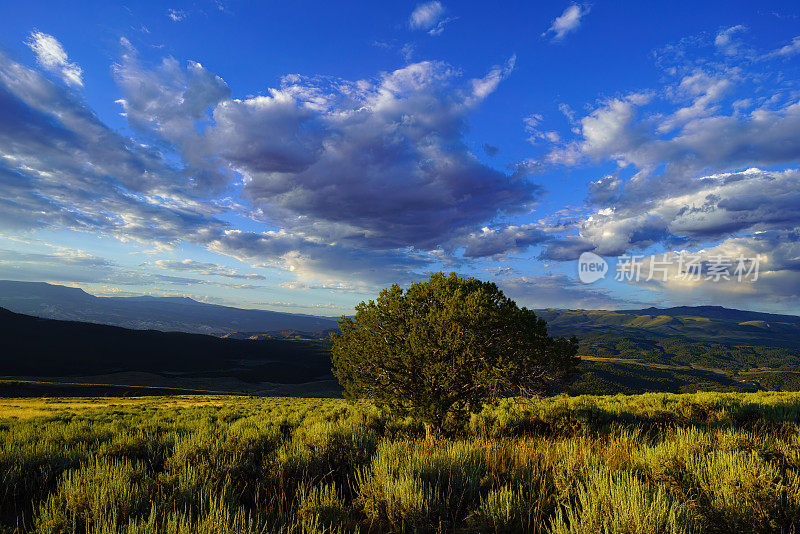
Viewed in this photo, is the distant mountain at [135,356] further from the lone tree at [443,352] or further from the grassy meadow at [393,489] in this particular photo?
the grassy meadow at [393,489]

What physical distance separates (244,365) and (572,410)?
14679 centimetres

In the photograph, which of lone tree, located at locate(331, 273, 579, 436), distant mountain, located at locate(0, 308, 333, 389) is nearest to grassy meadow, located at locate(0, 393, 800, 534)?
lone tree, located at locate(331, 273, 579, 436)

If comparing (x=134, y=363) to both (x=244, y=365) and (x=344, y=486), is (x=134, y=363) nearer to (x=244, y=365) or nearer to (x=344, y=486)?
(x=244, y=365)

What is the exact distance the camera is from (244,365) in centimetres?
13750

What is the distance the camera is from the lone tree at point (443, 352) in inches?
456

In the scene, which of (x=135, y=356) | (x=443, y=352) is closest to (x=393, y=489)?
(x=443, y=352)

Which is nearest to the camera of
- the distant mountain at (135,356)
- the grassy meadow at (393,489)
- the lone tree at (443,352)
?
the grassy meadow at (393,489)

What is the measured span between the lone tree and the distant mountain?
4015 inches

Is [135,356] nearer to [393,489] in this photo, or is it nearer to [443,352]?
[443,352]

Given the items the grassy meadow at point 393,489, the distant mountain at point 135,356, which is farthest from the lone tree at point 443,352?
the distant mountain at point 135,356

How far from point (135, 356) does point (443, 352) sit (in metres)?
158

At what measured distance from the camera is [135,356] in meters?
128

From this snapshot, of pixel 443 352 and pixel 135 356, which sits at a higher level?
pixel 443 352

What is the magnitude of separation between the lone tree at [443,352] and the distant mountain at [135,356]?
101987mm
